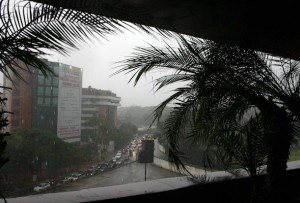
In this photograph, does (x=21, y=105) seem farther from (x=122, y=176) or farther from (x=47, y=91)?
(x=122, y=176)

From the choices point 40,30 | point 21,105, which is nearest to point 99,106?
point 21,105

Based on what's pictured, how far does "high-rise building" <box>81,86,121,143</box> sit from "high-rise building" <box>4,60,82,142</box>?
12 cm

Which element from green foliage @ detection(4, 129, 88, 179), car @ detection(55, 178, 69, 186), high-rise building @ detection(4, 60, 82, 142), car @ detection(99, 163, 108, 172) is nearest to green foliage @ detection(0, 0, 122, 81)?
high-rise building @ detection(4, 60, 82, 142)

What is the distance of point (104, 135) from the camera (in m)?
3.01

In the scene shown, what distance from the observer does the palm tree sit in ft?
7.21

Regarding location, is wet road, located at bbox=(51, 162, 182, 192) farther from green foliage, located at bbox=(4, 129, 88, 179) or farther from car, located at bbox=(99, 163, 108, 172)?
green foliage, located at bbox=(4, 129, 88, 179)

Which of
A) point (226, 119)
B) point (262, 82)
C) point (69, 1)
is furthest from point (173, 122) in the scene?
point (69, 1)

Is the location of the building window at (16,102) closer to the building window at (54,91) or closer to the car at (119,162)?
the building window at (54,91)

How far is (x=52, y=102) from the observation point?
2.30 meters

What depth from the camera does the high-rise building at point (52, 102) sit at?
2.07m

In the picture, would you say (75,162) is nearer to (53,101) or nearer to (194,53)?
(53,101)

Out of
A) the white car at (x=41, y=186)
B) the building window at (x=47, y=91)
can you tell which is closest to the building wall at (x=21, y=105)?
the building window at (x=47, y=91)

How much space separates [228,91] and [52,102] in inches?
55.6

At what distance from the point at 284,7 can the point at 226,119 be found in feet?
3.46
